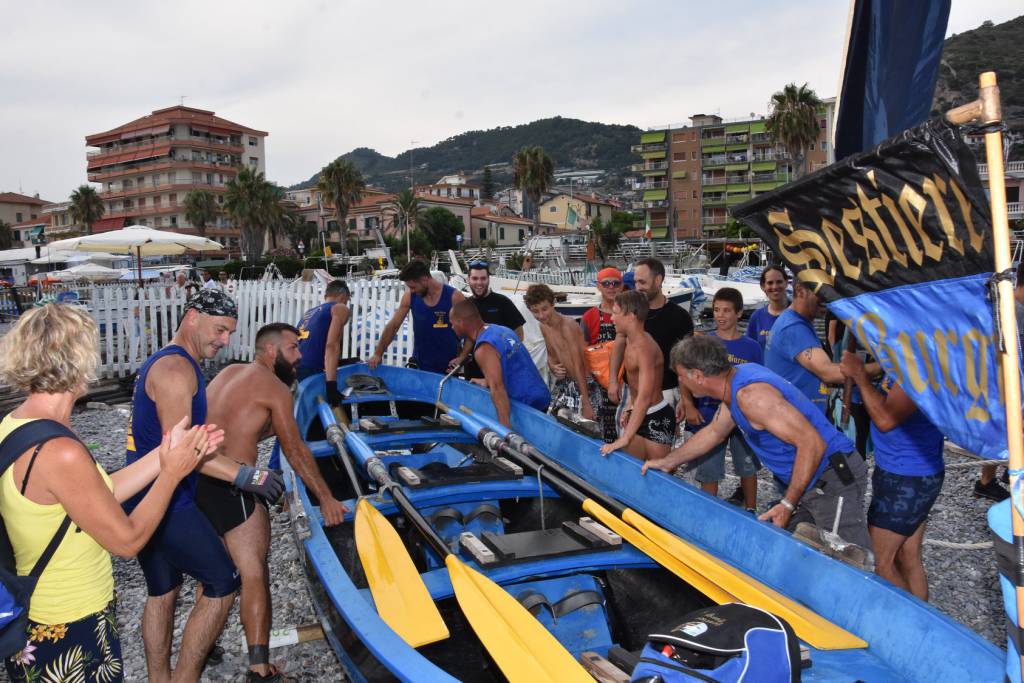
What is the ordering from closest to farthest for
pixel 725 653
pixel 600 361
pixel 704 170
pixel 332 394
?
1. pixel 725 653
2. pixel 600 361
3. pixel 332 394
4. pixel 704 170

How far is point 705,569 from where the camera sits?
3168 mm

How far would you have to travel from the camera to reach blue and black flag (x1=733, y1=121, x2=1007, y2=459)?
1.86 meters

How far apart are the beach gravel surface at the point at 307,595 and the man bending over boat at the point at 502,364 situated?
199cm

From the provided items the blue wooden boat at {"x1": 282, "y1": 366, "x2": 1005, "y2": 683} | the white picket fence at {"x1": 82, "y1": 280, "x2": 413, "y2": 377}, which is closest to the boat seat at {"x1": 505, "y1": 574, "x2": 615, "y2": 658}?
the blue wooden boat at {"x1": 282, "y1": 366, "x2": 1005, "y2": 683}

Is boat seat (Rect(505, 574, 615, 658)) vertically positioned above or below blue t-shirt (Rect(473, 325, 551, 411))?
below

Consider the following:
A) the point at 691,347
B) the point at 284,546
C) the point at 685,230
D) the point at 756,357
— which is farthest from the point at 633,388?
the point at 685,230

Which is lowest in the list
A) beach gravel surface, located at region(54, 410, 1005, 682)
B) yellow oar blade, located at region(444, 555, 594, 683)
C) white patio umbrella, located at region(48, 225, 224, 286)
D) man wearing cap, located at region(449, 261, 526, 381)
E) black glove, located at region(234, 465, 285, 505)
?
beach gravel surface, located at region(54, 410, 1005, 682)

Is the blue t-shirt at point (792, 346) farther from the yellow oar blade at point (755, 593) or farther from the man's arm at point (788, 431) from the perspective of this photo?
the yellow oar blade at point (755, 593)

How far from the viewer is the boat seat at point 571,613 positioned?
3.29 m

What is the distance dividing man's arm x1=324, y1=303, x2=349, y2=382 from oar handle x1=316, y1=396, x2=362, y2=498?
13.1 inches

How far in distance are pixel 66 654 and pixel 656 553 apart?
8.19ft

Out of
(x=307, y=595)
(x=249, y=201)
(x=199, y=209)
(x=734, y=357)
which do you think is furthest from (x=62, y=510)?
(x=199, y=209)

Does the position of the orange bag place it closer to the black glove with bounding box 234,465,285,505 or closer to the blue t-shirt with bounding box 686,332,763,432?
the blue t-shirt with bounding box 686,332,763,432

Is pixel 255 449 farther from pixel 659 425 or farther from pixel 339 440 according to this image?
pixel 659 425
